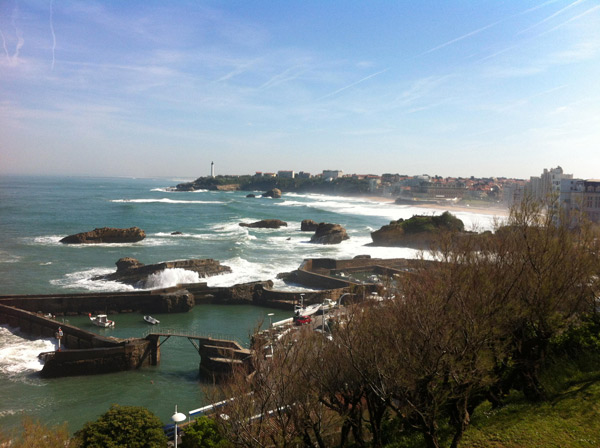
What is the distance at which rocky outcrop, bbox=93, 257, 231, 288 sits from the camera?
1671 inches

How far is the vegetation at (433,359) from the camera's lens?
417 inches

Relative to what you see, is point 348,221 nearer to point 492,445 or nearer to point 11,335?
point 11,335

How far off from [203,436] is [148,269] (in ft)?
105

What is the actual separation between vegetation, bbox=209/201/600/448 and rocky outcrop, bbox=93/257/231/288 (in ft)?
106

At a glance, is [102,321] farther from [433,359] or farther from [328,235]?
[328,235]

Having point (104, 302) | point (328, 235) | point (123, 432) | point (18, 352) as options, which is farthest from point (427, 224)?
point (123, 432)

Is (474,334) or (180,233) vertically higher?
(474,334)

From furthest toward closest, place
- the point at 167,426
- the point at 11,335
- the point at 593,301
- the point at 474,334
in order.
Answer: the point at 11,335 → the point at 167,426 → the point at 593,301 → the point at 474,334

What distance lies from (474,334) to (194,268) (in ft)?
125

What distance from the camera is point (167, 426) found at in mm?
16734

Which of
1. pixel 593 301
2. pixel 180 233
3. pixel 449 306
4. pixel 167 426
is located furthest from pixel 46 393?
pixel 180 233

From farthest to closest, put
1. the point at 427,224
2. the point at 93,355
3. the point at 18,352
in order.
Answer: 1. the point at 427,224
2. the point at 18,352
3. the point at 93,355

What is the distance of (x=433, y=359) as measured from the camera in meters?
10.3

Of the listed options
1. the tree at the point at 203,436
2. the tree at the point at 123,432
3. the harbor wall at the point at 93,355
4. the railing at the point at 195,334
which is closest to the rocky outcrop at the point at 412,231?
the railing at the point at 195,334
